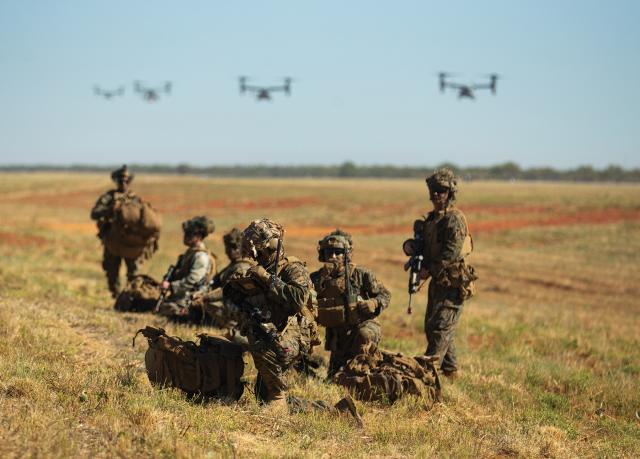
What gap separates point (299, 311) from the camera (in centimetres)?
634

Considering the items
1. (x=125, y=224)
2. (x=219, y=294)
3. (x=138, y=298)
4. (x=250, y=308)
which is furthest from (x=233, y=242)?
(x=250, y=308)

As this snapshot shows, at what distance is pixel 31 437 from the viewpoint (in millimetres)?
4902

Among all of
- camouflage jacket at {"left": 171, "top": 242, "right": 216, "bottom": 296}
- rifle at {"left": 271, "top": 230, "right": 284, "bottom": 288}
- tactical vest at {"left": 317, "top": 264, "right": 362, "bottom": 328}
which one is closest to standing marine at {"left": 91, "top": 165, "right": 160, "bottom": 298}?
camouflage jacket at {"left": 171, "top": 242, "right": 216, "bottom": 296}

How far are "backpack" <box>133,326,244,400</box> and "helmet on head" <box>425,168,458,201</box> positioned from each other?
10.3 ft

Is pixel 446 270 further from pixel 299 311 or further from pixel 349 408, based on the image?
pixel 299 311

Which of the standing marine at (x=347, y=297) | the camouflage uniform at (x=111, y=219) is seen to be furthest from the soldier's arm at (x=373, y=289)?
the camouflage uniform at (x=111, y=219)

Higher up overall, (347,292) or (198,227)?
(198,227)

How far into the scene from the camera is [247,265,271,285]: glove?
625 cm

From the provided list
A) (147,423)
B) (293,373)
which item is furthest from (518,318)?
(147,423)

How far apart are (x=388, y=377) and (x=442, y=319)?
55.2 inches

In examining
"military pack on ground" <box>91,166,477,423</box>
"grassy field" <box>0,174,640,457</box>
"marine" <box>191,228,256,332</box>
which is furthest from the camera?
"marine" <box>191,228,256,332</box>

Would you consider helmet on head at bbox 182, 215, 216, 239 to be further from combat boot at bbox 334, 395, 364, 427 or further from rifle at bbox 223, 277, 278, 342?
combat boot at bbox 334, 395, 364, 427

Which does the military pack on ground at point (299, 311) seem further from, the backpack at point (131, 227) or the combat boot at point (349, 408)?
the backpack at point (131, 227)

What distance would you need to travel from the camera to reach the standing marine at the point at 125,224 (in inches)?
493
